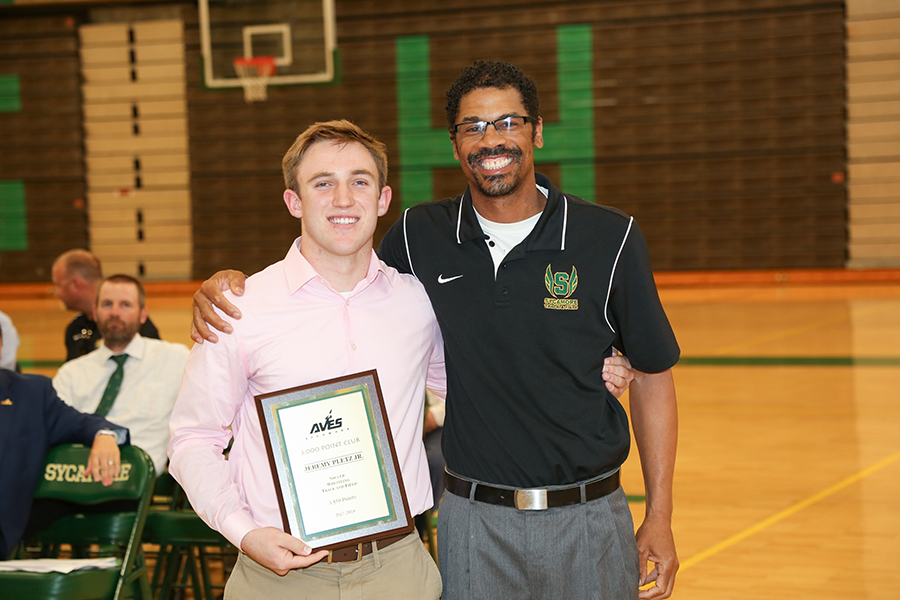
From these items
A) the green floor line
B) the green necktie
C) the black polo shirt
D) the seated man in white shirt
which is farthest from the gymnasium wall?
the black polo shirt

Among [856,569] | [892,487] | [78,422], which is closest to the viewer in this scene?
[78,422]

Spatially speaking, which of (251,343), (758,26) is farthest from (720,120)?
(251,343)

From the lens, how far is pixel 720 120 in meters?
16.2

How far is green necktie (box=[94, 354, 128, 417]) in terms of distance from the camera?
172 inches

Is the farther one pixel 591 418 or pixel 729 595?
pixel 729 595

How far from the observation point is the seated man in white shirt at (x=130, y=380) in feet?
14.3

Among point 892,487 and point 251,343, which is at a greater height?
point 251,343

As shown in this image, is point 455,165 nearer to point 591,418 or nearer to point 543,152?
point 543,152

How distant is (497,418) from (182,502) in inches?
85.5

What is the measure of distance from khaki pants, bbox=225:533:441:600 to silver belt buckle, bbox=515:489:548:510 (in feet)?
1.08

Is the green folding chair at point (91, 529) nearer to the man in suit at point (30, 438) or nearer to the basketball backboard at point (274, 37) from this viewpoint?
the man in suit at point (30, 438)

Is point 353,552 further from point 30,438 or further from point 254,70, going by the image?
point 254,70

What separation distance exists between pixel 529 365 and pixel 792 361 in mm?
8097

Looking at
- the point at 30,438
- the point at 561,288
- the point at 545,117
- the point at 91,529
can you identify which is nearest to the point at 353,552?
the point at 561,288
